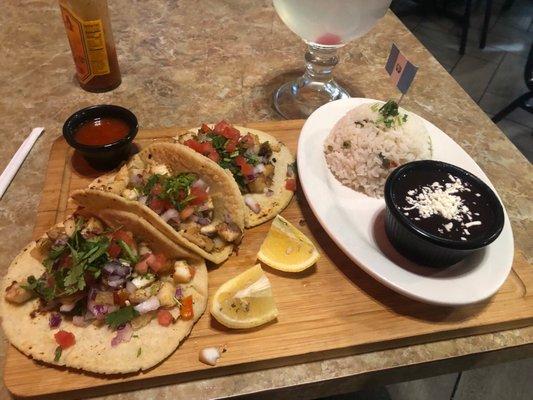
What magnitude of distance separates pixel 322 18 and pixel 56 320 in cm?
172

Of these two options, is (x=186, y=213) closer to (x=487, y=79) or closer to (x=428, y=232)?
(x=428, y=232)

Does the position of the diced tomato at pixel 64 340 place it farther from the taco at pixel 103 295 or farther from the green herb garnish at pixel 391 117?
the green herb garnish at pixel 391 117

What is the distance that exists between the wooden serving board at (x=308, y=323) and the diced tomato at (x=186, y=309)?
2.3 inches

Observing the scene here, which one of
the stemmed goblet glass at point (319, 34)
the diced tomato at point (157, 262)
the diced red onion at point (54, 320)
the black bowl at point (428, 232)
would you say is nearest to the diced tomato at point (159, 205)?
the diced tomato at point (157, 262)

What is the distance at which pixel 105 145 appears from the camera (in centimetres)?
202

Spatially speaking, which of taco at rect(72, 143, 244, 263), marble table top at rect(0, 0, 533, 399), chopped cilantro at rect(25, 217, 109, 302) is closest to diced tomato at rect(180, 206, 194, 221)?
taco at rect(72, 143, 244, 263)

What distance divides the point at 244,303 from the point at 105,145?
0.97m

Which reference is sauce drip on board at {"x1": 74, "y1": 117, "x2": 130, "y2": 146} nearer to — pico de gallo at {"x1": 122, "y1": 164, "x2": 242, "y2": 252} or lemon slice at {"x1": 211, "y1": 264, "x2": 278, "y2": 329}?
pico de gallo at {"x1": 122, "y1": 164, "x2": 242, "y2": 252}

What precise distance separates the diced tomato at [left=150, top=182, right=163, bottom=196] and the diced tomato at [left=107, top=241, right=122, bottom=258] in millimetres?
292

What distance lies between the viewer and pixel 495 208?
5.84 feet

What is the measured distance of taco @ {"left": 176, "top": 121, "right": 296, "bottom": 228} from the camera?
6.74 ft

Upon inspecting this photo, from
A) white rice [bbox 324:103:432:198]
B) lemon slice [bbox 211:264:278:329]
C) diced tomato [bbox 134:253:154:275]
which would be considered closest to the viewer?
lemon slice [bbox 211:264:278:329]

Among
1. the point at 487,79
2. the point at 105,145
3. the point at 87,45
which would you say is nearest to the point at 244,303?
the point at 105,145

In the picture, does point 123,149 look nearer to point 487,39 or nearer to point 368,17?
point 368,17
